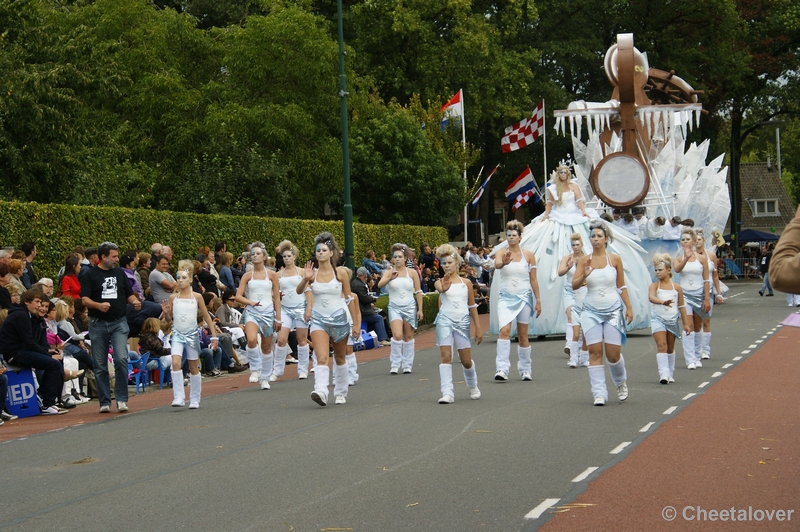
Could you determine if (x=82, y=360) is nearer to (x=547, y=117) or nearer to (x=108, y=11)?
(x=108, y=11)

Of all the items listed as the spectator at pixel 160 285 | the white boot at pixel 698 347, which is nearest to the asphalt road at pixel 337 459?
the white boot at pixel 698 347

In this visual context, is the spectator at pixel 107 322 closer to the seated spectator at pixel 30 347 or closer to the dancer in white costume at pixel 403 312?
the seated spectator at pixel 30 347

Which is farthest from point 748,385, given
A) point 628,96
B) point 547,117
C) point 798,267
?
point 547,117

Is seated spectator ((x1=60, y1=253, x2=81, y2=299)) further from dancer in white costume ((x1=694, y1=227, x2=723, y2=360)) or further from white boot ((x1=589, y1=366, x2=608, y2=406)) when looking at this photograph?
dancer in white costume ((x1=694, y1=227, x2=723, y2=360))

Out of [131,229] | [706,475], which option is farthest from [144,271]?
[706,475]

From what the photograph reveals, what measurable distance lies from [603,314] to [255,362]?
6414 millimetres

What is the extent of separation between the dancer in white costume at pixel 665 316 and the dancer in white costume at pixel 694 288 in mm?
853

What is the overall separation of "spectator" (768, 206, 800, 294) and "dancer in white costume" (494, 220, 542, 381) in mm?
10063

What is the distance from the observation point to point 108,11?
128 feet

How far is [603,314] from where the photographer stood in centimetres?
1250

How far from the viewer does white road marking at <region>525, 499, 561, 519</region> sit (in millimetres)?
7119

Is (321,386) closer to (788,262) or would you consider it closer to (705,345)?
(705,345)

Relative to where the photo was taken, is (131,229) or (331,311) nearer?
(331,311)

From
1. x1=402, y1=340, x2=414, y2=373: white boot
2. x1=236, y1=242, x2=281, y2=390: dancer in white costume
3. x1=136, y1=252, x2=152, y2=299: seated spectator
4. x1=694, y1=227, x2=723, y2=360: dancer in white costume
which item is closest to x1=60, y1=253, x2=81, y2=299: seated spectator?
x1=136, y1=252, x2=152, y2=299: seated spectator
